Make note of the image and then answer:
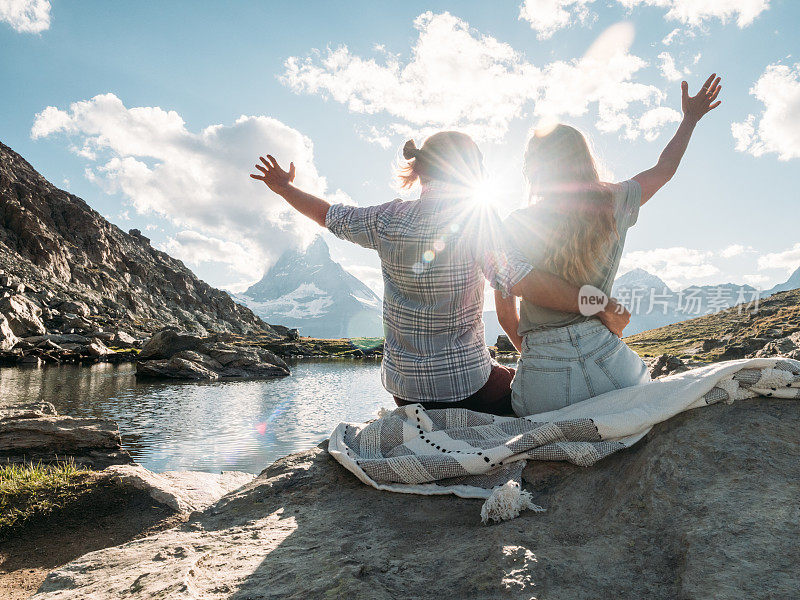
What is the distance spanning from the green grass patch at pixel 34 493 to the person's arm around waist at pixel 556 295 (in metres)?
5.83

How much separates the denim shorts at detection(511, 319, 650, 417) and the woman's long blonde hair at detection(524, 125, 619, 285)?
44 centimetres

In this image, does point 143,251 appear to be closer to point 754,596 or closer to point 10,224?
point 10,224

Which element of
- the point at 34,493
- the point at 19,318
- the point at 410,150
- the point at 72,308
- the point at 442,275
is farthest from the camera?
the point at 72,308

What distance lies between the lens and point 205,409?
25953 millimetres

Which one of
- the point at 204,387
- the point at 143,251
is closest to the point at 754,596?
the point at 204,387

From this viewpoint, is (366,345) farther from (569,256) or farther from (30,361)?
(569,256)

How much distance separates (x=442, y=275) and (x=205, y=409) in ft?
83.7

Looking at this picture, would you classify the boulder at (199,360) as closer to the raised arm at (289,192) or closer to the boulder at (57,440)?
the boulder at (57,440)

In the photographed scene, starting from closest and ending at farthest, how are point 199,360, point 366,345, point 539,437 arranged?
1. point 539,437
2. point 199,360
3. point 366,345

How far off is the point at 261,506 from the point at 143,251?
594 ft

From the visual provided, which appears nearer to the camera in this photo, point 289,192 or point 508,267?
point 508,267

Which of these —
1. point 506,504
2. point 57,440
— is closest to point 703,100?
point 506,504

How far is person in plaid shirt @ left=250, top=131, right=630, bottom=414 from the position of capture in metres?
3.90

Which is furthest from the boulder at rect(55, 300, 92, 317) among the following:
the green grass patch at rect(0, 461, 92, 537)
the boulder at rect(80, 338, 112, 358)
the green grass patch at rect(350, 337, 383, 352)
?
the green grass patch at rect(0, 461, 92, 537)
